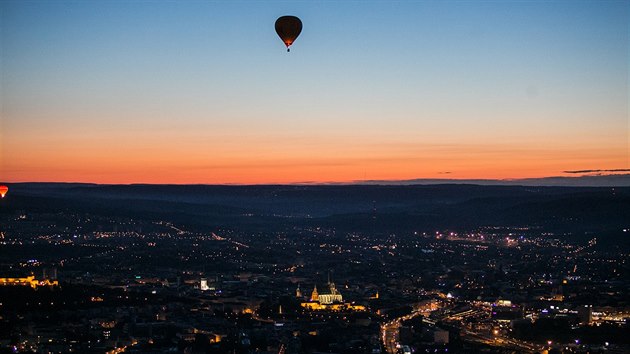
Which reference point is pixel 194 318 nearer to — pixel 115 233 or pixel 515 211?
pixel 115 233

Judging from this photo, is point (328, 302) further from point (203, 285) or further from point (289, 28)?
point (289, 28)

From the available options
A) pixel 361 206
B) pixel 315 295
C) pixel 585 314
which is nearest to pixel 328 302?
pixel 315 295

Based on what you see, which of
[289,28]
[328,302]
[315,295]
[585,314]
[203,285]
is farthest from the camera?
[203,285]

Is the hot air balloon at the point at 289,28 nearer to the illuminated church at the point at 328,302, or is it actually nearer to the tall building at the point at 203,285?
the illuminated church at the point at 328,302

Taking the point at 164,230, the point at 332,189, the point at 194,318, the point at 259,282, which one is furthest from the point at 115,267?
the point at 332,189

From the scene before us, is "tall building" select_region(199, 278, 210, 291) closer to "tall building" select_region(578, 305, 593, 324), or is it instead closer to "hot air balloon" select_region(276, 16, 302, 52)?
"tall building" select_region(578, 305, 593, 324)

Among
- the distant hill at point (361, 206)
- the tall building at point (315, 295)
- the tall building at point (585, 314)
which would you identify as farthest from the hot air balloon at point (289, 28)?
the distant hill at point (361, 206)

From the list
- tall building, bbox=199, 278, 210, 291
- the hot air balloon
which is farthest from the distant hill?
the hot air balloon

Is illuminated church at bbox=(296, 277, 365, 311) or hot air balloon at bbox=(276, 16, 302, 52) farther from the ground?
hot air balloon at bbox=(276, 16, 302, 52)
